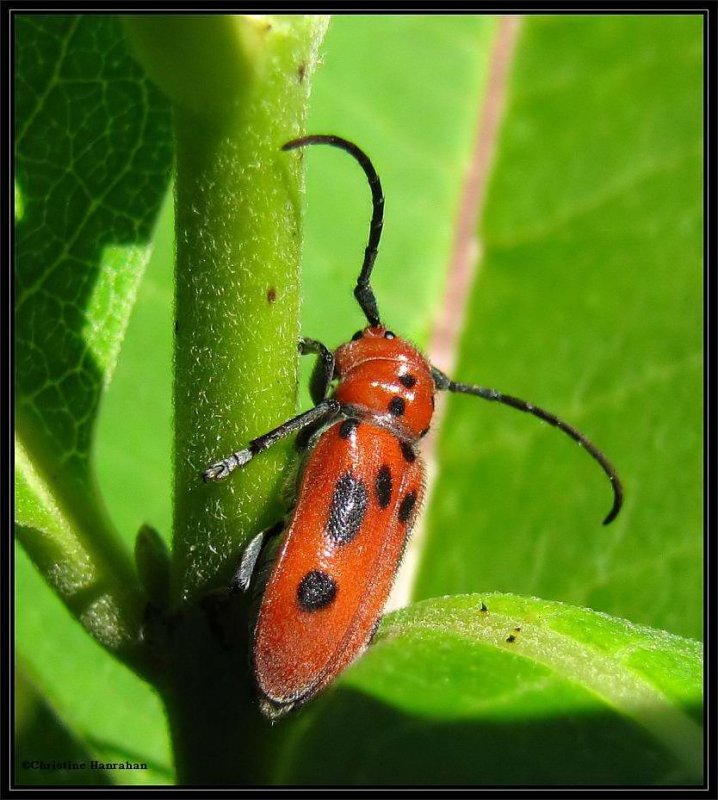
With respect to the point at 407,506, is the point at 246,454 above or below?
above

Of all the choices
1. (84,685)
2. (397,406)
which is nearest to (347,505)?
(397,406)

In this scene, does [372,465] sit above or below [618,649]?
below

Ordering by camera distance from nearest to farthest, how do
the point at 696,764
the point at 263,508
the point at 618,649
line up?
1. the point at 696,764
2. the point at 618,649
3. the point at 263,508

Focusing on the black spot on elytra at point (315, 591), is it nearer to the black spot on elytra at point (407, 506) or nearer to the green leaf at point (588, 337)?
the black spot on elytra at point (407, 506)

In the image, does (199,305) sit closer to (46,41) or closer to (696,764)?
(46,41)

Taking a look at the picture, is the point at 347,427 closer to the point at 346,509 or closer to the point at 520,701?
the point at 346,509

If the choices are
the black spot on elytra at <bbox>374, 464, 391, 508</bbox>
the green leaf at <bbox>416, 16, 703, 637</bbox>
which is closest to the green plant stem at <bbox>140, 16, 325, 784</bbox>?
the black spot on elytra at <bbox>374, 464, 391, 508</bbox>

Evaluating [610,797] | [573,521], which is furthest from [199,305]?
[573,521]
